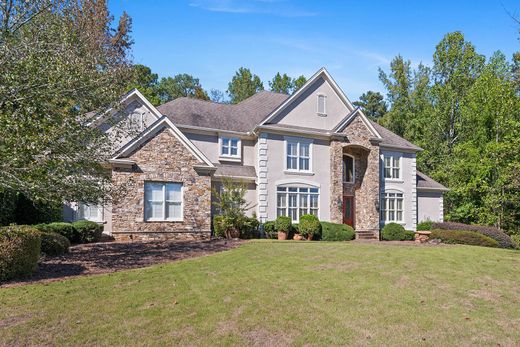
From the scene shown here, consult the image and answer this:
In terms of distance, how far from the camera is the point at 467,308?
315 inches

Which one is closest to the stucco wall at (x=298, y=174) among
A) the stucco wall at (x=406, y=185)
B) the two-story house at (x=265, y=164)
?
the two-story house at (x=265, y=164)

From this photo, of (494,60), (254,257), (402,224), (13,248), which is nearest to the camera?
(13,248)

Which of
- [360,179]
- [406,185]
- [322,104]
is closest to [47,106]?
[322,104]

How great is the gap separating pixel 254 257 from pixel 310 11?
8.26 metres

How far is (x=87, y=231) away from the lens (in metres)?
17.6

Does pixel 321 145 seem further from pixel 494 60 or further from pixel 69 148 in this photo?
pixel 494 60

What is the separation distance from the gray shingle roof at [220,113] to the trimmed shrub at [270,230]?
19.1 ft

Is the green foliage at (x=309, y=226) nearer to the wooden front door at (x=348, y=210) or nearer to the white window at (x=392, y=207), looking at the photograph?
the wooden front door at (x=348, y=210)

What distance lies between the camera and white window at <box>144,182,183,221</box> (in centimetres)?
1914

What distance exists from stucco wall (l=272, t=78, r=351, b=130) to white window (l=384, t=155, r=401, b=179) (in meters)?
4.82

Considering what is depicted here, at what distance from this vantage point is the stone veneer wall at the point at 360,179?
24.3 meters

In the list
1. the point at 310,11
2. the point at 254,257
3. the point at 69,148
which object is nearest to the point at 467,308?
the point at 254,257

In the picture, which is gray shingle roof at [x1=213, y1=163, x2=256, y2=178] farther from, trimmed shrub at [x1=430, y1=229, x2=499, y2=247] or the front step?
trimmed shrub at [x1=430, y1=229, x2=499, y2=247]

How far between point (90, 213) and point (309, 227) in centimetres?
1112
